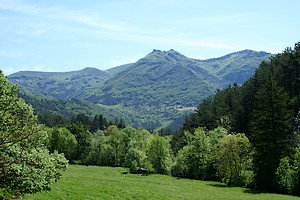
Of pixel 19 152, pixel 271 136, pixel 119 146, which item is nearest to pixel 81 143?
pixel 119 146

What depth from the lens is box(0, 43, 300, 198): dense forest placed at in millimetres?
18062

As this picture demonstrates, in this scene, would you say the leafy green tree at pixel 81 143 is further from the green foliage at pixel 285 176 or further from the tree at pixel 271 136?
the green foliage at pixel 285 176

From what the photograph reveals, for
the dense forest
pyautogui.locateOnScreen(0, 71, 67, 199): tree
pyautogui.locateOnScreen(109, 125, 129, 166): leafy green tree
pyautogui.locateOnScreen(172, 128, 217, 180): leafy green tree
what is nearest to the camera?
pyautogui.locateOnScreen(0, 71, 67, 199): tree

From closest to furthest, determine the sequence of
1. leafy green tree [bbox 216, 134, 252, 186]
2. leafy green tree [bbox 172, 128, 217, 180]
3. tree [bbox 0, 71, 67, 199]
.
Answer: tree [bbox 0, 71, 67, 199] → leafy green tree [bbox 216, 134, 252, 186] → leafy green tree [bbox 172, 128, 217, 180]

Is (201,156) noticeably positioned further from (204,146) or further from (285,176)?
(285,176)

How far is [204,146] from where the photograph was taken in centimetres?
7650

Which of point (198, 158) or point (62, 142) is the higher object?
point (198, 158)

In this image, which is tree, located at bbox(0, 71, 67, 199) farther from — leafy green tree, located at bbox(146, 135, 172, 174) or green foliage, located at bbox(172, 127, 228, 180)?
leafy green tree, located at bbox(146, 135, 172, 174)

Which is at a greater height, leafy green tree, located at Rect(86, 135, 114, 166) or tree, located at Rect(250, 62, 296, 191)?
tree, located at Rect(250, 62, 296, 191)

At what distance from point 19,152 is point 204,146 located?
2451 inches

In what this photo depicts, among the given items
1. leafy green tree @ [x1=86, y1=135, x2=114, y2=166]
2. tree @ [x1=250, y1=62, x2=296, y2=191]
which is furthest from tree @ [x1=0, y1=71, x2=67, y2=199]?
leafy green tree @ [x1=86, y1=135, x2=114, y2=166]

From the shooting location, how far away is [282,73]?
10344cm

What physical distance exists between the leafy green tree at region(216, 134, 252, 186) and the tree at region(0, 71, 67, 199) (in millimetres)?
48243

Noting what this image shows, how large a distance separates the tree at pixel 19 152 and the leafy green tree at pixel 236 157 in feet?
158
